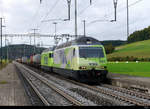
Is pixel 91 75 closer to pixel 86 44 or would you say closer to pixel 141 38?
pixel 86 44

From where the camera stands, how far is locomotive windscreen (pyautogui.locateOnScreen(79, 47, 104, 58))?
18.1 m

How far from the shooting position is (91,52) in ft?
60.0

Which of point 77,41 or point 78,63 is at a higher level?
point 77,41

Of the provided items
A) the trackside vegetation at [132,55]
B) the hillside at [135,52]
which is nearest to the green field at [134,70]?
the trackside vegetation at [132,55]

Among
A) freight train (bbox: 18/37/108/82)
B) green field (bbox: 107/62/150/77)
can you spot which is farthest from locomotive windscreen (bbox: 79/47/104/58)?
green field (bbox: 107/62/150/77)

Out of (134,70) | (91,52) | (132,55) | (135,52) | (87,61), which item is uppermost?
(135,52)

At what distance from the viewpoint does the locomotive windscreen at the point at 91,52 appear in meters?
18.1

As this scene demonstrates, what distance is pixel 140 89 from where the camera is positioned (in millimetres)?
14969

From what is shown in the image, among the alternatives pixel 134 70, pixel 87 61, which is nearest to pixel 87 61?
pixel 87 61

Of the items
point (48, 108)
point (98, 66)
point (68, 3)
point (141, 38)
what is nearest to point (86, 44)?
point (98, 66)

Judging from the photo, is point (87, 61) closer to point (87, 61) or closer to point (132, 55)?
point (87, 61)

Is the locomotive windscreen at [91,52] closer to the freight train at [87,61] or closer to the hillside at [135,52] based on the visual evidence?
the freight train at [87,61]

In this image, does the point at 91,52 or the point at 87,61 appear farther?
the point at 91,52

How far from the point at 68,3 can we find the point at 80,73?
955 cm
